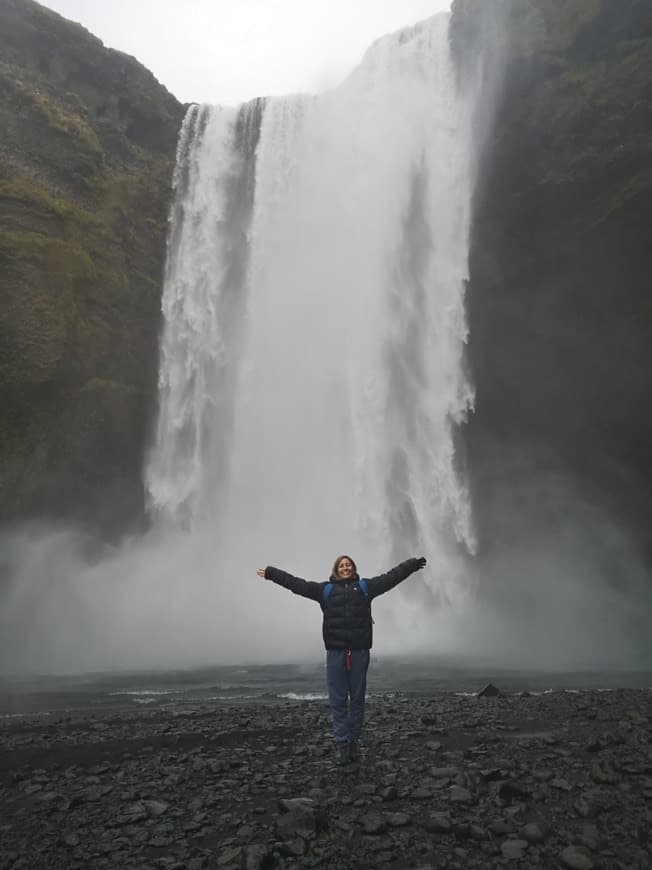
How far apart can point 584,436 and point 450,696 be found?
17.0 metres

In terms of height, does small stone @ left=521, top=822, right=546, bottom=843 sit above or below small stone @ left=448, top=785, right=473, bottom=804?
below

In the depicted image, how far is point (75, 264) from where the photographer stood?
23.8m

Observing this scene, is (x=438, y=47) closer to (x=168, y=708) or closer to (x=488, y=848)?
(x=168, y=708)

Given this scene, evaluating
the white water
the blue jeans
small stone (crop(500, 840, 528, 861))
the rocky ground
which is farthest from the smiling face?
the white water

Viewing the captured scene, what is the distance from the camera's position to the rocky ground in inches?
157

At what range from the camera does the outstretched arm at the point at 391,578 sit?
5.99 meters

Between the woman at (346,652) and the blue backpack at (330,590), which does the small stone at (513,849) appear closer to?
the woman at (346,652)

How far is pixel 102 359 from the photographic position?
24.7m

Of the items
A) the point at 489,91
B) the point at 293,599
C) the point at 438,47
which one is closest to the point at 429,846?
the point at 293,599

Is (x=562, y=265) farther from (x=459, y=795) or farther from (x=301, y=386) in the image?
(x=459, y=795)

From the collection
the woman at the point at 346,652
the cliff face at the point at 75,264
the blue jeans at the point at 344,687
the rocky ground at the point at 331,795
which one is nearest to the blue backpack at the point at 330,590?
the woman at the point at 346,652

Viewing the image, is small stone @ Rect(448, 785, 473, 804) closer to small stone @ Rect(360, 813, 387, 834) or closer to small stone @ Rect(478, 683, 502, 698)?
small stone @ Rect(360, 813, 387, 834)

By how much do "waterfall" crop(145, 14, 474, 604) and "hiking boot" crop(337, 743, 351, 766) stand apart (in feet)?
53.9

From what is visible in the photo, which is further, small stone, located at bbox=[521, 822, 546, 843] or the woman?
the woman
